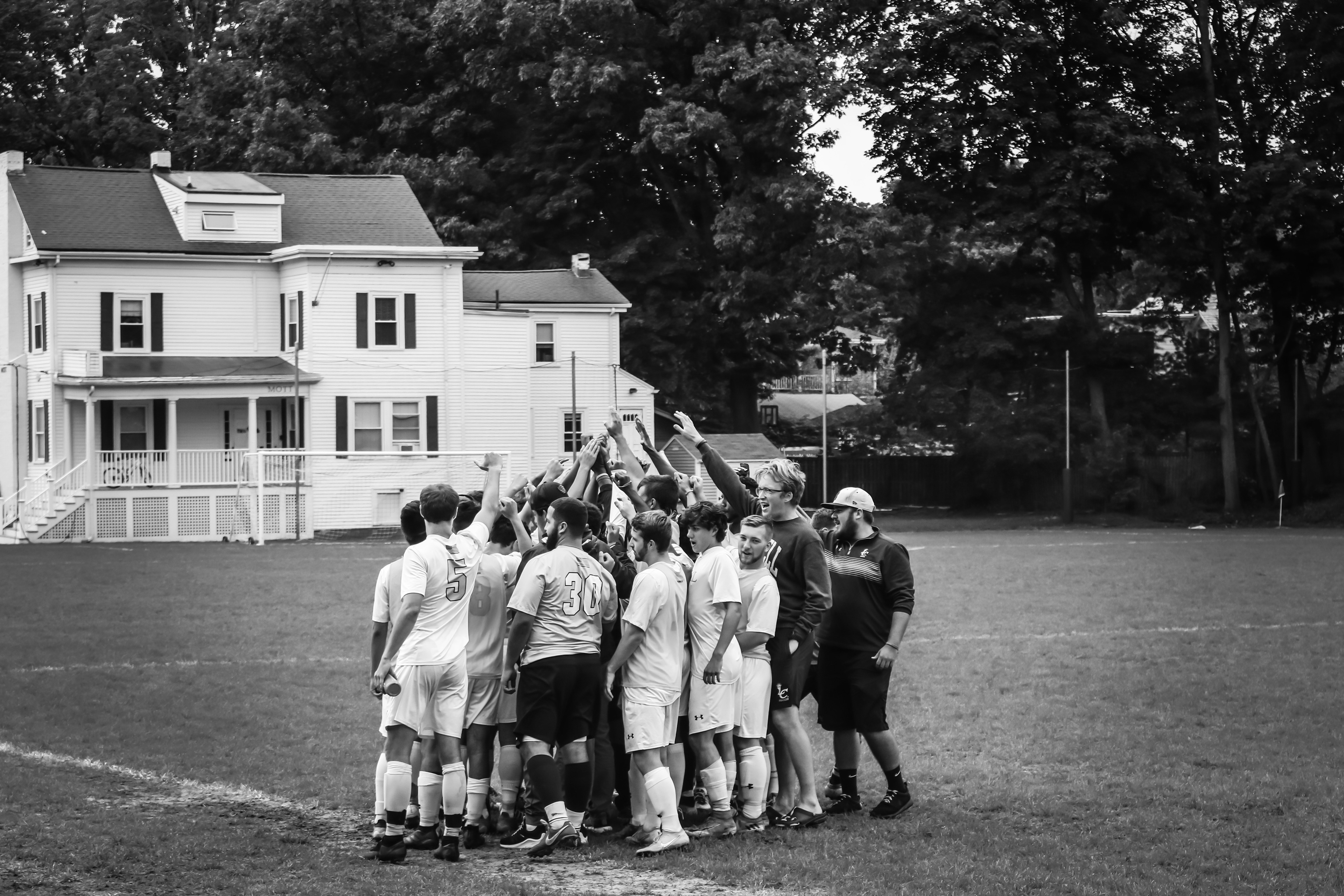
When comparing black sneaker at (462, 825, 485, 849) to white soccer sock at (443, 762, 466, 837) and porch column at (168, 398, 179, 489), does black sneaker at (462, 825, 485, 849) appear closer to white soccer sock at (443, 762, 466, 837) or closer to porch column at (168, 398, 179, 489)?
white soccer sock at (443, 762, 466, 837)

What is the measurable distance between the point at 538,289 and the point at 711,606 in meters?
41.3

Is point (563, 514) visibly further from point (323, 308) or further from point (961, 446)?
point (961, 446)

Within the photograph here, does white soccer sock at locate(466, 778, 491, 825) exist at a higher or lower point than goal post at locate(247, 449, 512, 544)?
lower

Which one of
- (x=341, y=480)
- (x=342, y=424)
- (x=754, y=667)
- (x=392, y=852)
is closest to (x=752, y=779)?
(x=754, y=667)

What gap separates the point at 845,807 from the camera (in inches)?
408

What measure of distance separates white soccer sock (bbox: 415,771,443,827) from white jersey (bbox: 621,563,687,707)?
118 centimetres

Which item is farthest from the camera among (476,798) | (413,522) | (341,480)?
(341,480)

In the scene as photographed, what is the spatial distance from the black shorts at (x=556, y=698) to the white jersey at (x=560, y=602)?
0.20 ft

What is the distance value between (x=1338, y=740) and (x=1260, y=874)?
453 centimetres

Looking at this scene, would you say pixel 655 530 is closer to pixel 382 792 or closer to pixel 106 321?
pixel 382 792

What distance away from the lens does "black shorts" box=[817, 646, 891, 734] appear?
33.5ft

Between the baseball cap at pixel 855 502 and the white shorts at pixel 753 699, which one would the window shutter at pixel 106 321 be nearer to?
the baseball cap at pixel 855 502

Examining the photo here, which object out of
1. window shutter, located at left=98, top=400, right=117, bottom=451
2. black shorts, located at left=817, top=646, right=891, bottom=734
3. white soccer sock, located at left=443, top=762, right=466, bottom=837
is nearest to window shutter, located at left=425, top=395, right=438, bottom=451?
window shutter, located at left=98, top=400, right=117, bottom=451

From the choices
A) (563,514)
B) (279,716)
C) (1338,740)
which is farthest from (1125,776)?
(279,716)
